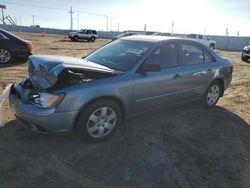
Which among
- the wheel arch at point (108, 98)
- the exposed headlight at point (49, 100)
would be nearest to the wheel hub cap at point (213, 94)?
the wheel arch at point (108, 98)

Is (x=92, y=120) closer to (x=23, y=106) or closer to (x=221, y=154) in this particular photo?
(x=23, y=106)

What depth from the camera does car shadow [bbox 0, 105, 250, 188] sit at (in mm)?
3562

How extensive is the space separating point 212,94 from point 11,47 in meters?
7.98

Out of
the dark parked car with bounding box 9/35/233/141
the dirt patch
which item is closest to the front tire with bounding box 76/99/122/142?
the dark parked car with bounding box 9/35/233/141

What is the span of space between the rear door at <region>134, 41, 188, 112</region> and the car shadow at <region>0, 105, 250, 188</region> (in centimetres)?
47

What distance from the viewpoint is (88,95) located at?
406 centimetres

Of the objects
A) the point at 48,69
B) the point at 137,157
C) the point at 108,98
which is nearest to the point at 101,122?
the point at 108,98

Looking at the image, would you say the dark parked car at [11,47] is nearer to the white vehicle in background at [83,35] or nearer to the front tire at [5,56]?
the front tire at [5,56]

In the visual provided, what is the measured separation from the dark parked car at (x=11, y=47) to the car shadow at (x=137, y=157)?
6754mm

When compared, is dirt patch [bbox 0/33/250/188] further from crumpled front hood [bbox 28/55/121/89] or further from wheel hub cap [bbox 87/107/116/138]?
crumpled front hood [bbox 28/55/121/89]

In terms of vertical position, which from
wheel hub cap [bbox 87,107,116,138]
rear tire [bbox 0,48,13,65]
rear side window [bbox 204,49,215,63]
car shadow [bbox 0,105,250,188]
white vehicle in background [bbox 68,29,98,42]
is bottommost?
car shadow [bbox 0,105,250,188]

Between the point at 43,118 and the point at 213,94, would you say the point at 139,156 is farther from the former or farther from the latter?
the point at 213,94

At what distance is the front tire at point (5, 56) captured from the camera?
1086 cm

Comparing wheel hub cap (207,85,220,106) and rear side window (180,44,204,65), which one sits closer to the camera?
rear side window (180,44,204,65)
